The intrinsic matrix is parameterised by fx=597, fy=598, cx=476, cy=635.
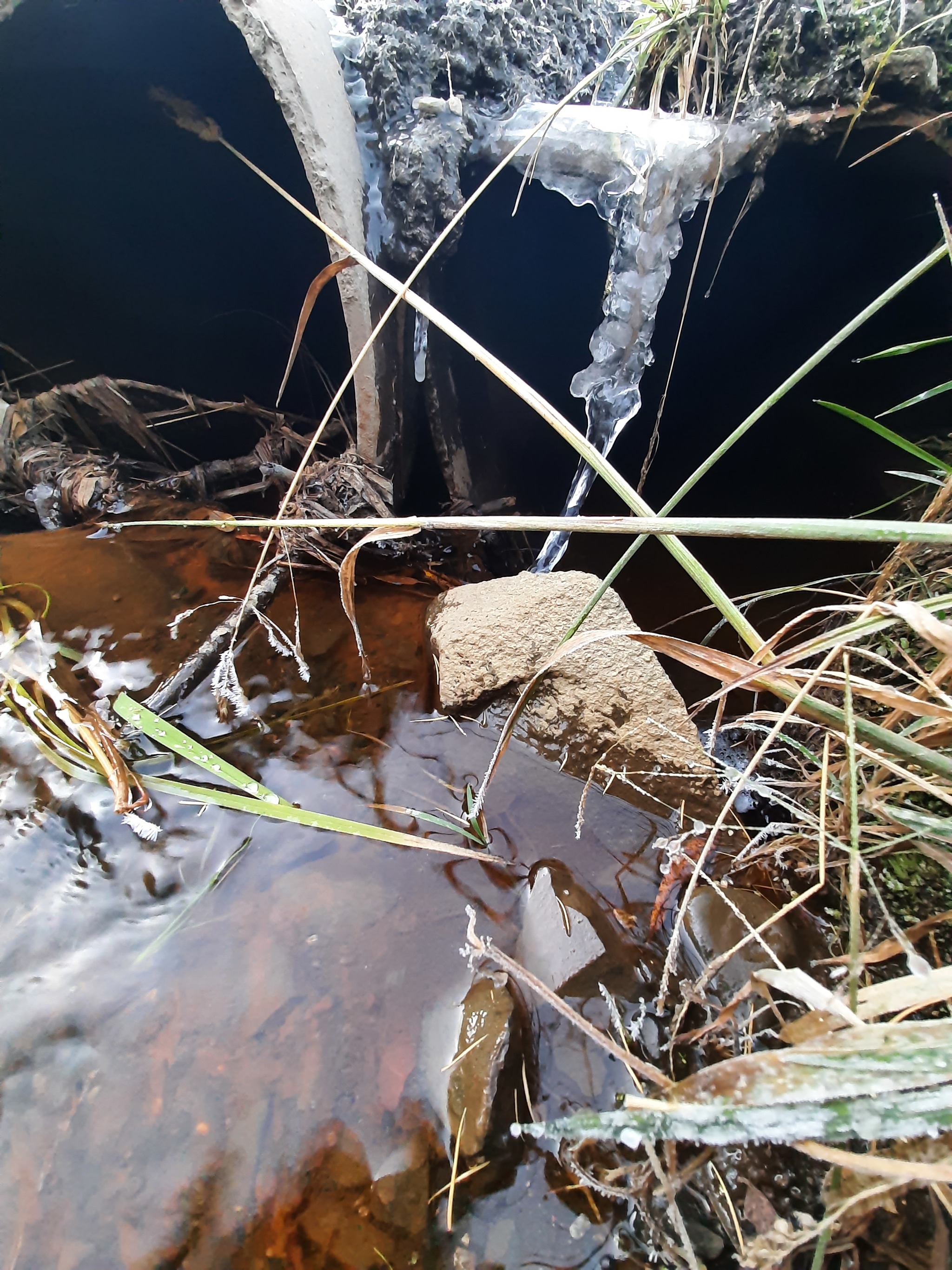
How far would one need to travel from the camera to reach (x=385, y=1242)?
2.68 ft

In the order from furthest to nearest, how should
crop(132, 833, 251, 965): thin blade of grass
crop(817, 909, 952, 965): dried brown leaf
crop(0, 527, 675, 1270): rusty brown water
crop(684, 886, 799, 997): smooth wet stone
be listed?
1. crop(132, 833, 251, 965): thin blade of grass
2. crop(684, 886, 799, 997): smooth wet stone
3. crop(0, 527, 675, 1270): rusty brown water
4. crop(817, 909, 952, 965): dried brown leaf

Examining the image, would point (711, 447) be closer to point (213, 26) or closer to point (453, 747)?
point (453, 747)

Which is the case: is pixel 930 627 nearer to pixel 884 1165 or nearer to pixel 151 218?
pixel 884 1165

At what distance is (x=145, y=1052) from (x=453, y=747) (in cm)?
79

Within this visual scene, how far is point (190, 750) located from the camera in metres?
1.30

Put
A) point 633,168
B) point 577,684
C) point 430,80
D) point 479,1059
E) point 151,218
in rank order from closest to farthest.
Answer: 1. point 479,1059
2. point 577,684
3. point 633,168
4. point 430,80
5. point 151,218

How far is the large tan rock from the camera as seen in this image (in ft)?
4.40

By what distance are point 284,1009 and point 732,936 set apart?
2.54 ft

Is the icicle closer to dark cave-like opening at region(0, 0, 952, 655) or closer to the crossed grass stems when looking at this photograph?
dark cave-like opening at region(0, 0, 952, 655)

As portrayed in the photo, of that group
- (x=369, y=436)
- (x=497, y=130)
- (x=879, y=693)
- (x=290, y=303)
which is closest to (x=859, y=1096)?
(x=879, y=693)

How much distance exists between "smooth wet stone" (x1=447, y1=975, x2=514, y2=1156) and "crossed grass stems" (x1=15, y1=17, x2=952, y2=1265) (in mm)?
211

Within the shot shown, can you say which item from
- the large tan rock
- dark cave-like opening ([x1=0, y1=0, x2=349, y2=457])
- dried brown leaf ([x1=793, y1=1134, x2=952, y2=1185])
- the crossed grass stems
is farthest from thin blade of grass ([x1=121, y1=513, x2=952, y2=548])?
dark cave-like opening ([x1=0, y1=0, x2=349, y2=457])

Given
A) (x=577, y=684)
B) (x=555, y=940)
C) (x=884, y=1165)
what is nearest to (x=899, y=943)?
(x=884, y=1165)

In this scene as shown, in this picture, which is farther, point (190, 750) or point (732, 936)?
point (190, 750)
